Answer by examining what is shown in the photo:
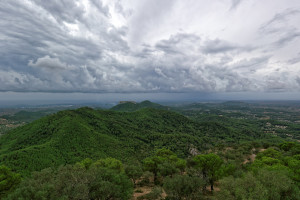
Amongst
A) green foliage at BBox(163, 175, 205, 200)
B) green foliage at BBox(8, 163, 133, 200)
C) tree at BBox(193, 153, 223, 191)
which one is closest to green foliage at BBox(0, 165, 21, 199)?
green foliage at BBox(8, 163, 133, 200)

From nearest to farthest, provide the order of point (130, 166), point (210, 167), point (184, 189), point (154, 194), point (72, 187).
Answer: point (72, 187) → point (184, 189) → point (154, 194) → point (210, 167) → point (130, 166)

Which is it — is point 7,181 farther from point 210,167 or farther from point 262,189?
point 262,189

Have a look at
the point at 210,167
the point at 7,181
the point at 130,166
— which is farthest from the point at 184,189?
the point at 7,181

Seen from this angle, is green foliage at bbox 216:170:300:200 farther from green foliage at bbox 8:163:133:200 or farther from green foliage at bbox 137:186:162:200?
green foliage at bbox 8:163:133:200

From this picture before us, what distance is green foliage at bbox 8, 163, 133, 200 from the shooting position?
60.8ft

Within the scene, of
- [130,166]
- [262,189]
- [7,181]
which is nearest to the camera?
[262,189]

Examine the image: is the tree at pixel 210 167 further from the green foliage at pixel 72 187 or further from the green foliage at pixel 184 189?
the green foliage at pixel 72 187

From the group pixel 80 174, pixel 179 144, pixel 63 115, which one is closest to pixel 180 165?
pixel 80 174

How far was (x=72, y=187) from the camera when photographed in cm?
2052

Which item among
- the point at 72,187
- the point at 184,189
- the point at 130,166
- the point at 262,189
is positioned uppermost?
the point at 262,189

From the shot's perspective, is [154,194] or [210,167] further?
[210,167]

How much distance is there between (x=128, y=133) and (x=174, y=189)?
121747 millimetres

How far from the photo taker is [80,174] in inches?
930

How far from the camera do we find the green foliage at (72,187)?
730 inches
